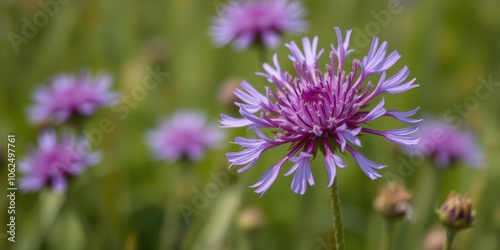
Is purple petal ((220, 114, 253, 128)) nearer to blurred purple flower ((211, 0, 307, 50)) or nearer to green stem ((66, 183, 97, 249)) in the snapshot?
green stem ((66, 183, 97, 249))

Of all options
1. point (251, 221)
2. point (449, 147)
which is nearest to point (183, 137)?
point (251, 221)

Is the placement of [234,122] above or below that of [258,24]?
below

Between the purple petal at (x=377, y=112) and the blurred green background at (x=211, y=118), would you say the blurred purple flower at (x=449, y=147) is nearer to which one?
the blurred green background at (x=211, y=118)

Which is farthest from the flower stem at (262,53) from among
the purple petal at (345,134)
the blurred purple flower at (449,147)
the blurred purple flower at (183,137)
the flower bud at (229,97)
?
the purple petal at (345,134)

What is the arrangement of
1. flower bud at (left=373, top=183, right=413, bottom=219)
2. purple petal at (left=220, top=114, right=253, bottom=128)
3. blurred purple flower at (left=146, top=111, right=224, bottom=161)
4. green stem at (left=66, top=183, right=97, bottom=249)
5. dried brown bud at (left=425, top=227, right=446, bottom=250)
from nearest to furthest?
purple petal at (left=220, top=114, right=253, bottom=128) < flower bud at (left=373, top=183, right=413, bottom=219) < dried brown bud at (left=425, top=227, right=446, bottom=250) < green stem at (left=66, top=183, right=97, bottom=249) < blurred purple flower at (left=146, top=111, right=224, bottom=161)

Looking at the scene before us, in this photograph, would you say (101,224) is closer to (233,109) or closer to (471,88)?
(233,109)

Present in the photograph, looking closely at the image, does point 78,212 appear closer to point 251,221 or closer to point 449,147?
point 251,221

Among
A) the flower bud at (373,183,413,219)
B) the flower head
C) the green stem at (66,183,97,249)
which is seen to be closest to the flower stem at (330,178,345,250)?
the flower head
